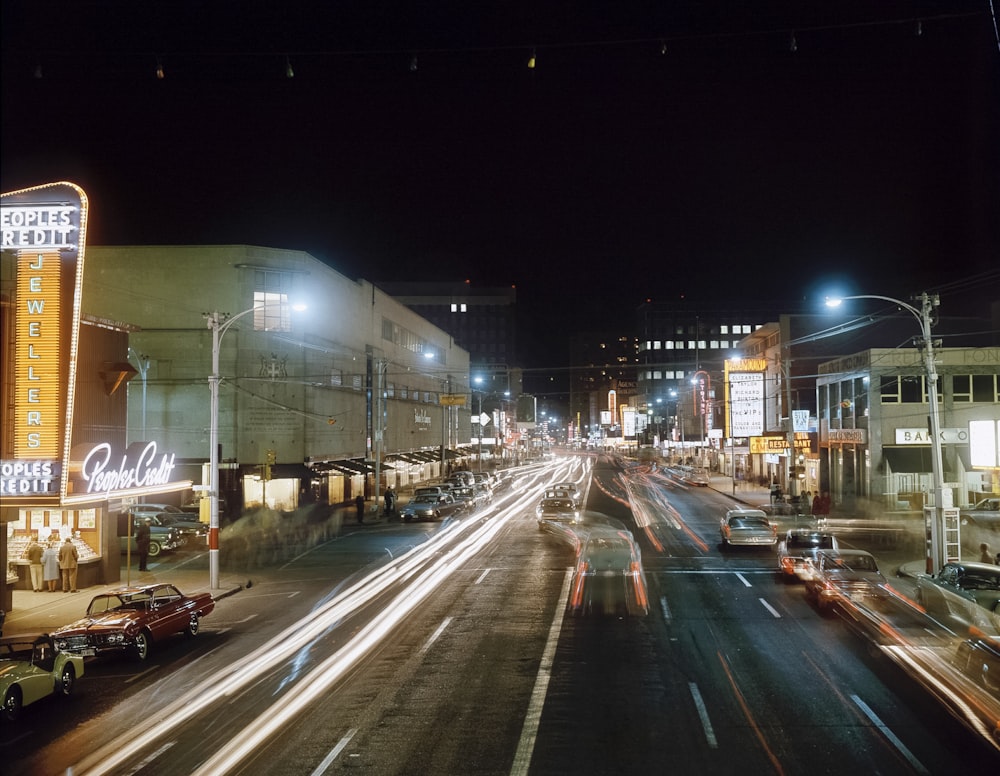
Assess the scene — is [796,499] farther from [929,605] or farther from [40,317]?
[40,317]

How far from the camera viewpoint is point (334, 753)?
1020 cm

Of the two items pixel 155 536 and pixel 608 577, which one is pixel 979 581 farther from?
pixel 155 536

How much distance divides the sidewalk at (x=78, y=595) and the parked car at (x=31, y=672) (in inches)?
234

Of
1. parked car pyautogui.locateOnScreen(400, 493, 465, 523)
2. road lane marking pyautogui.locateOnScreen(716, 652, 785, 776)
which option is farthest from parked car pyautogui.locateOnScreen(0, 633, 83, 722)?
parked car pyautogui.locateOnScreen(400, 493, 465, 523)

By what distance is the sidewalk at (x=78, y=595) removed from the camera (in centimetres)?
1983

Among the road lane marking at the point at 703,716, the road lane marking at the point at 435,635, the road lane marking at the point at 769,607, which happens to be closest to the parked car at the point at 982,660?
the road lane marking at the point at 703,716

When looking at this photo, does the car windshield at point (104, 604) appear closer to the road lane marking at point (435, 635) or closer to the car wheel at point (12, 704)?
the car wheel at point (12, 704)

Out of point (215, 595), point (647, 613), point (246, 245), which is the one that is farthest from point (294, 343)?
point (647, 613)

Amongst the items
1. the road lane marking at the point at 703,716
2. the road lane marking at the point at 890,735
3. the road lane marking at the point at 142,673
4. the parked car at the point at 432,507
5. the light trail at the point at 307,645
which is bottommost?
the road lane marking at the point at 142,673

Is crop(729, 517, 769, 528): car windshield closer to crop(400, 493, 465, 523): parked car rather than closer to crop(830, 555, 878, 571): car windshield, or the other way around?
crop(830, 555, 878, 571): car windshield

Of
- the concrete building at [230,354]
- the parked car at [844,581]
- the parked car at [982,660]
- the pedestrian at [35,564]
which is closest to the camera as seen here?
the parked car at [982,660]

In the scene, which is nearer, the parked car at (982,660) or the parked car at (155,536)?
the parked car at (982,660)

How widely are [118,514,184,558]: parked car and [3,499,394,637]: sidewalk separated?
0.78 metres

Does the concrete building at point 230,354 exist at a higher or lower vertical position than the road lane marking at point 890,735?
higher
